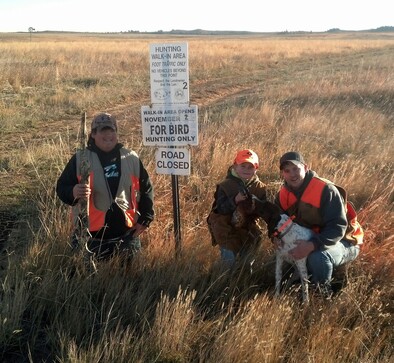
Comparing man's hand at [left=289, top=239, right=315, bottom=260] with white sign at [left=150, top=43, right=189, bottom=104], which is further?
white sign at [left=150, top=43, right=189, bottom=104]

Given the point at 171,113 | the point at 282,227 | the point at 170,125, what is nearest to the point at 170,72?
the point at 171,113

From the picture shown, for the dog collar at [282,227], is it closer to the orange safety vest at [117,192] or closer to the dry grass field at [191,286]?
the dry grass field at [191,286]

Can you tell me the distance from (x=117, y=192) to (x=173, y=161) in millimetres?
579

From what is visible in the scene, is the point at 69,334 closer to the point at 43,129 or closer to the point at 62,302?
the point at 62,302

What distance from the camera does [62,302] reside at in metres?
2.99

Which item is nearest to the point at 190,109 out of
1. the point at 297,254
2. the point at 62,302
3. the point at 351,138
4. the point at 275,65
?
the point at 297,254

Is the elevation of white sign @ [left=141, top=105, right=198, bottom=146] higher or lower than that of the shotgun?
higher

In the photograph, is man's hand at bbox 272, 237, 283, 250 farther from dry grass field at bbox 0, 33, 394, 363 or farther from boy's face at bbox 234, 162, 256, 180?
boy's face at bbox 234, 162, 256, 180

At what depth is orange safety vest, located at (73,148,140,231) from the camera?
368cm

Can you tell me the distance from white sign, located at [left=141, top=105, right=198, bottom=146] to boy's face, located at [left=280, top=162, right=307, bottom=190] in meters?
0.85

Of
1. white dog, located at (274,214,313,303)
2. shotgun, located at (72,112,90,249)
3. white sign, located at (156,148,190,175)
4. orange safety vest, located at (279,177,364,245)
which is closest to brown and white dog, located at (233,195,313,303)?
white dog, located at (274,214,313,303)

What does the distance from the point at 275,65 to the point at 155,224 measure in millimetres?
24291

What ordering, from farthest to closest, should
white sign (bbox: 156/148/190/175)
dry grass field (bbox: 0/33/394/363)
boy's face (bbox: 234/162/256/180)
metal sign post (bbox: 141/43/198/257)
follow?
white sign (bbox: 156/148/190/175) → metal sign post (bbox: 141/43/198/257) → boy's face (bbox: 234/162/256/180) → dry grass field (bbox: 0/33/394/363)

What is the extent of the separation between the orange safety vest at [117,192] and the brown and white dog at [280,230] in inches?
37.7
